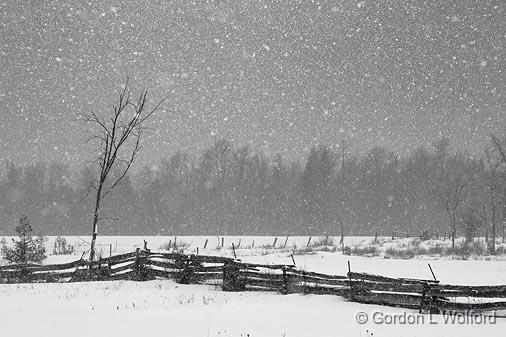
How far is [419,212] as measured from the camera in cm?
7669

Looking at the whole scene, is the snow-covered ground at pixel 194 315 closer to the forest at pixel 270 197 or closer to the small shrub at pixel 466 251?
the small shrub at pixel 466 251

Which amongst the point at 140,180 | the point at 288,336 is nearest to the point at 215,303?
the point at 288,336

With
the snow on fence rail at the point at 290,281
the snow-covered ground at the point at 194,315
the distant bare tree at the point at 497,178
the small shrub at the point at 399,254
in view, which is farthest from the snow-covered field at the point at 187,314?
the distant bare tree at the point at 497,178

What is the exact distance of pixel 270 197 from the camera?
81125mm

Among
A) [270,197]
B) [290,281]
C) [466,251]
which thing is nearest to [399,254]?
[466,251]

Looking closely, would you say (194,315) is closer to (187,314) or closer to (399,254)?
(187,314)

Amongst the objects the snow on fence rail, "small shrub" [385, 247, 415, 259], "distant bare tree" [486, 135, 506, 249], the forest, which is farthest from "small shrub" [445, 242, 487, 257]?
the forest

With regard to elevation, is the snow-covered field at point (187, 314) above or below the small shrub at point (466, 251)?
below

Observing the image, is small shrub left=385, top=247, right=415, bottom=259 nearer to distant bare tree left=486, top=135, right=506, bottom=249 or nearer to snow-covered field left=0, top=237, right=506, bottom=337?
distant bare tree left=486, top=135, right=506, bottom=249

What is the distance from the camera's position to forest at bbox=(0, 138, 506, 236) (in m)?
75.1

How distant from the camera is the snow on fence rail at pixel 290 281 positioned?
1341 cm

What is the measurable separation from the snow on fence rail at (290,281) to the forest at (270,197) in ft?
175

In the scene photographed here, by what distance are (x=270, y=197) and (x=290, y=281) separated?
64563 millimetres

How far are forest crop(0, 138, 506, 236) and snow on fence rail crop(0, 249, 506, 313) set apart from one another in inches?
2098
